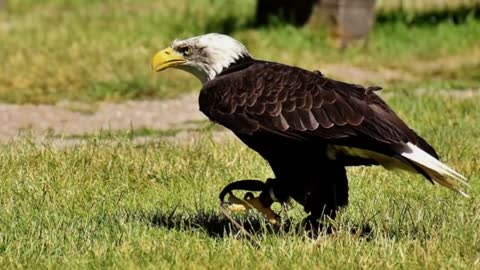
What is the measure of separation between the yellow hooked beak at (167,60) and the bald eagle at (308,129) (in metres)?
0.26

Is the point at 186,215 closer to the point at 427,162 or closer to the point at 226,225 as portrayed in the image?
the point at 226,225

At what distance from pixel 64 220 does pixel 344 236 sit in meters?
1.41

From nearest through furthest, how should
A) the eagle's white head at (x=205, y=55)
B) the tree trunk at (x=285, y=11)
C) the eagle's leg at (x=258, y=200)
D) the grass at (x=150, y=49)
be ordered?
the eagle's leg at (x=258, y=200) → the eagle's white head at (x=205, y=55) → the grass at (x=150, y=49) → the tree trunk at (x=285, y=11)

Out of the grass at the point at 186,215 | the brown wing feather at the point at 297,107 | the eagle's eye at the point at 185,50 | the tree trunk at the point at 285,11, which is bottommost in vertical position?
the tree trunk at the point at 285,11

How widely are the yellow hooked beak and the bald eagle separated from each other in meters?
0.26

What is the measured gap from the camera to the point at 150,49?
13.8m

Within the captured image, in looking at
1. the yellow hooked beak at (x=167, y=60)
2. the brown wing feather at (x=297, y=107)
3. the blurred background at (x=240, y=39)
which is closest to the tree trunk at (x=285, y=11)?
the blurred background at (x=240, y=39)

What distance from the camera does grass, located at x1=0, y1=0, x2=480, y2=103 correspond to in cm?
1202

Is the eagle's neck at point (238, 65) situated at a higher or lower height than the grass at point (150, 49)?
higher

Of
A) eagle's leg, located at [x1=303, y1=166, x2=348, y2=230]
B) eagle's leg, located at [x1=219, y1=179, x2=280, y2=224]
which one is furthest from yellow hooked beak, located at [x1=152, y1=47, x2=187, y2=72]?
eagle's leg, located at [x1=303, y1=166, x2=348, y2=230]

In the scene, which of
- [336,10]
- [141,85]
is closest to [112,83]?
[141,85]

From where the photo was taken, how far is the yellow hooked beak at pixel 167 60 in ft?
20.4

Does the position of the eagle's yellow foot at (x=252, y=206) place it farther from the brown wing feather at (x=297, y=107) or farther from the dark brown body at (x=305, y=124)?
the brown wing feather at (x=297, y=107)

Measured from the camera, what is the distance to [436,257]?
17.8 ft
